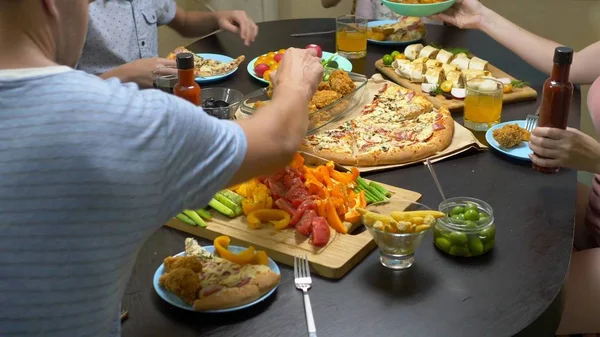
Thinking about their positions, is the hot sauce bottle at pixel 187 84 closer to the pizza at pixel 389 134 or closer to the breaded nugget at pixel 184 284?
the pizza at pixel 389 134

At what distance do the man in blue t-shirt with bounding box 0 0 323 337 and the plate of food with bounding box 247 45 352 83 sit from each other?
1.35m

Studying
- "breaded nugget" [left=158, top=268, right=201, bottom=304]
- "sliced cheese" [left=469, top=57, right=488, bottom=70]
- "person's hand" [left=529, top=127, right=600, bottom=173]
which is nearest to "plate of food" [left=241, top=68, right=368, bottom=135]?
"sliced cheese" [left=469, top=57, right=488, bottom=70]

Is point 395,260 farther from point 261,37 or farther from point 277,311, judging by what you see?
point 261,37

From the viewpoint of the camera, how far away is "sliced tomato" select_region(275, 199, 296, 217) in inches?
58.0

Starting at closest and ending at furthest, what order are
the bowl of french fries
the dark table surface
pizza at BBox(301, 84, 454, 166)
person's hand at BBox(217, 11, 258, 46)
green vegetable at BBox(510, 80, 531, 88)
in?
the dark table surface, the bowl of french fries, pizza at BBox(301, 84, 454, 166), green vegetable at BBox(510, 80, 531, 88), person's hand at BBox(217, 11, 258, 46)

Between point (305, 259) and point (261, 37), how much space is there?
5.32 feet

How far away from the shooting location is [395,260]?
1.34 m

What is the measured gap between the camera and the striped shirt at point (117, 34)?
8.13 feet

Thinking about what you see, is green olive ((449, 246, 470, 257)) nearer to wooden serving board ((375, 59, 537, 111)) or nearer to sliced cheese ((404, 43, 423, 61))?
wooden serving board ((375, 59, 537, 111))

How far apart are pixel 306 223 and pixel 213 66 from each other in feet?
3.65

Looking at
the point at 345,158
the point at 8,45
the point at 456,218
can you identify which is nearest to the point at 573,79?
the point at 345,158

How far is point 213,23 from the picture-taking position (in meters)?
2.82

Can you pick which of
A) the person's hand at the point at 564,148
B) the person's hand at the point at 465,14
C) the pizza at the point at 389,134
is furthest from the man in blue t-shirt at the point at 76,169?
the person's hand at the point at 465,14

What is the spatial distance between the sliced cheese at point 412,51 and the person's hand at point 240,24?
0.59 meters
